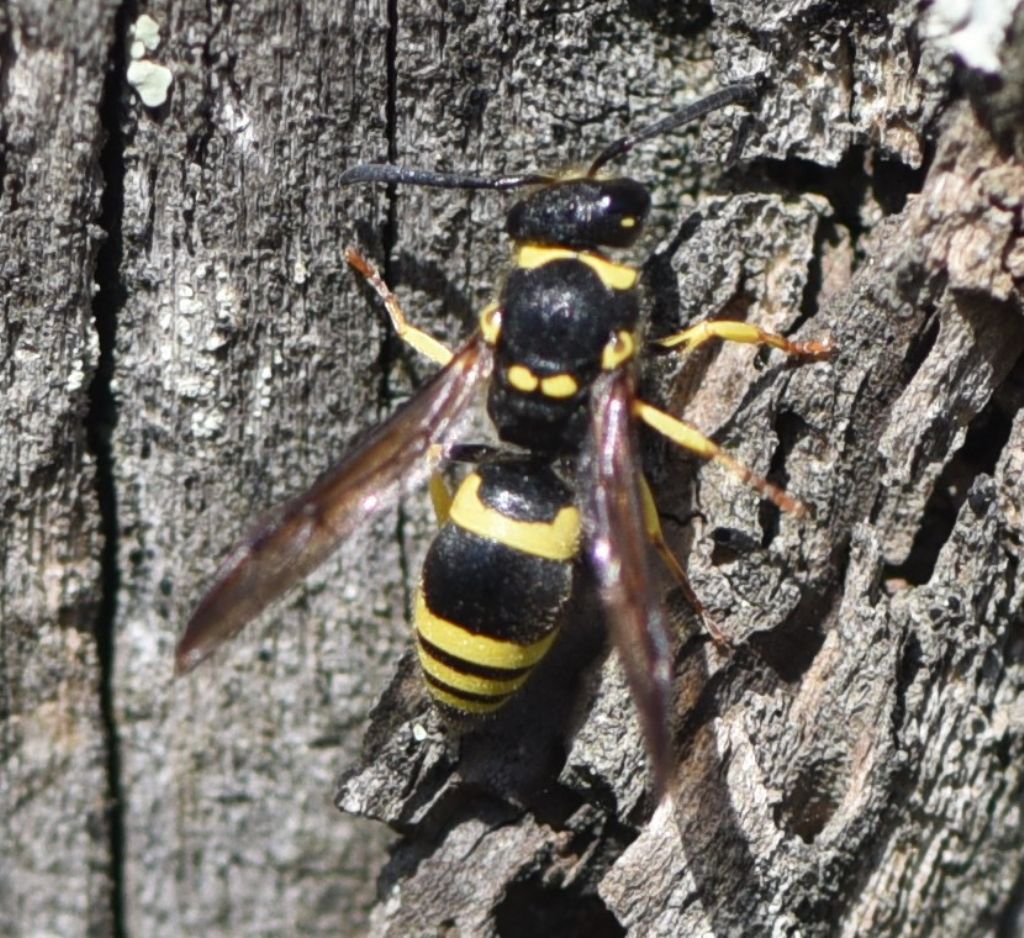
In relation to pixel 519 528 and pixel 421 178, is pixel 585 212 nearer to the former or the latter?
pixel 421 178

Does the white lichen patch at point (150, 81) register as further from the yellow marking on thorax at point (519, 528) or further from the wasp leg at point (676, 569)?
the wasp leg at point (676, 569)

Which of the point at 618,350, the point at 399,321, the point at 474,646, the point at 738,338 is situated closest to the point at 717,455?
the point at 738,338

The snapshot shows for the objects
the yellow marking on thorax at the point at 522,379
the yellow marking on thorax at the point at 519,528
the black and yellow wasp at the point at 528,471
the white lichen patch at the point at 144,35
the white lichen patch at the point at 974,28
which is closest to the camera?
the white lichen patch at the point at 974,28

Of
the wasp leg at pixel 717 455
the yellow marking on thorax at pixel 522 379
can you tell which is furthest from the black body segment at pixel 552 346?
the wasp leg at pixel 717 455

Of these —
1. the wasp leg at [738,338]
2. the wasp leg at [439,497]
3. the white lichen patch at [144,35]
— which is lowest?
the wasp leg at [439,497]

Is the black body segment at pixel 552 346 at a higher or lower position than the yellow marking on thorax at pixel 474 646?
higher

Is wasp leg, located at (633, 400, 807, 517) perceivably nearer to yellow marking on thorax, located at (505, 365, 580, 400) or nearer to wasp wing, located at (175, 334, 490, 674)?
yellow marking on thorax, located at (505, 365, 580, 400)

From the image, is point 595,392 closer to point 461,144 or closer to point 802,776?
point 461,144

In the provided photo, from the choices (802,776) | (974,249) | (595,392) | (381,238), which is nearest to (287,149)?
(381,238)
